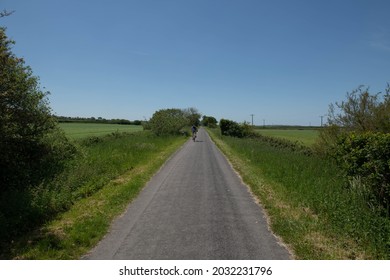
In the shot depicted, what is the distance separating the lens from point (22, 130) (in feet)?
37.2

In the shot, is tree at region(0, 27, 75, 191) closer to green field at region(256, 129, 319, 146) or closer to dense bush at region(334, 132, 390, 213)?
dense bush at region(334, 132, 390, 213)

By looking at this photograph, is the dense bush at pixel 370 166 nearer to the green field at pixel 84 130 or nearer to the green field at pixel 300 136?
the green field at pixel 300 136

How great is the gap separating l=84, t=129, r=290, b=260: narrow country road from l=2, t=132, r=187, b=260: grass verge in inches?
14.7

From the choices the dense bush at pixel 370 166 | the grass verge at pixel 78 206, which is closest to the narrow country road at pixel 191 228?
the grass verge at pixel 78 206

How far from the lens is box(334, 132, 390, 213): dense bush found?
7.87 metres

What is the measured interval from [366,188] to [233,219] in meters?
3.95

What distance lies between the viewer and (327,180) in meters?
11.4

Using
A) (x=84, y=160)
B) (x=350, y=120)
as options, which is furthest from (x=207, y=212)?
(x=350, y=120)

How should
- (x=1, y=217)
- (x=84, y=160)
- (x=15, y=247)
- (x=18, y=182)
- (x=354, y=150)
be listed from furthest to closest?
(x=84, y=160), (x=18, y=182), (x=354, y=150), (x=1, y=217), (x=15, y=247)

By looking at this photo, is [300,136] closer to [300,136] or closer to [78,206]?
[300,136]

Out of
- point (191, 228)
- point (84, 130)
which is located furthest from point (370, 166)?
point (84, 130)

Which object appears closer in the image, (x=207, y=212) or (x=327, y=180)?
(x=207, y=212)

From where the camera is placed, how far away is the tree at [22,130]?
31.3 feet
